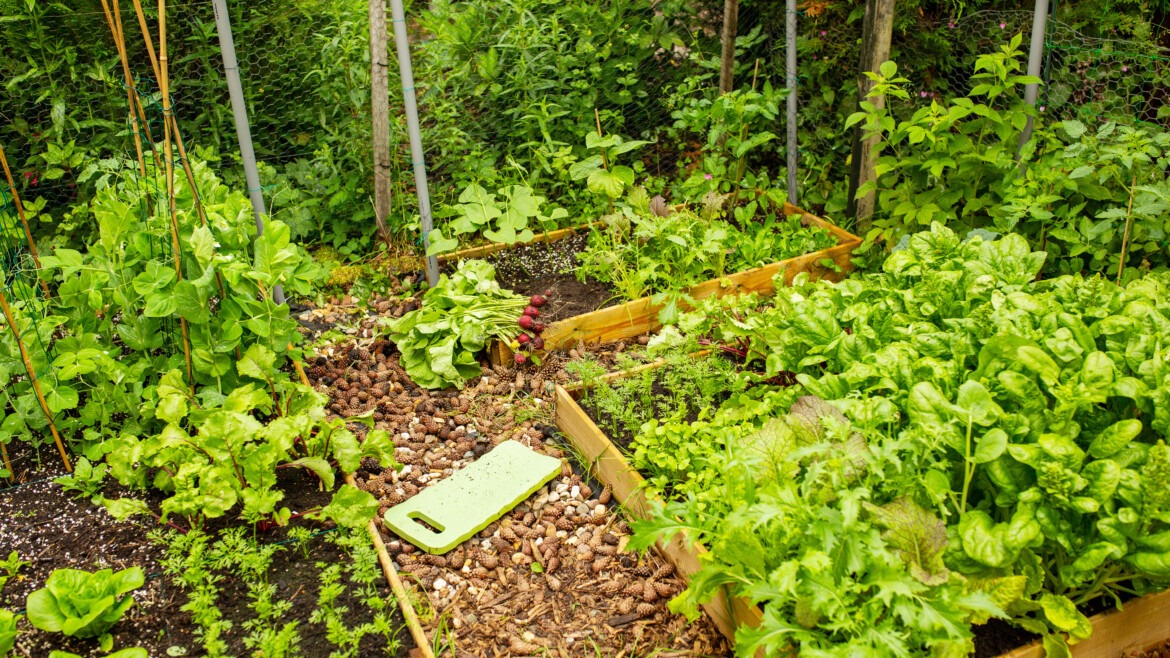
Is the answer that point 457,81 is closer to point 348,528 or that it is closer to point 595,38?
point 595,38

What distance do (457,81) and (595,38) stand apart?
34.3 inches

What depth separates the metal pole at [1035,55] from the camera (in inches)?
158

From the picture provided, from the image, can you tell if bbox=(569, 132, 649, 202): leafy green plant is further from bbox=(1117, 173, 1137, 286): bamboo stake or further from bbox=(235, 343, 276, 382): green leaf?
bbox=(1117, 173, 1137, 286): bamboo stake

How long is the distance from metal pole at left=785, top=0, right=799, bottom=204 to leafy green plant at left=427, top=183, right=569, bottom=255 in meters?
1.38

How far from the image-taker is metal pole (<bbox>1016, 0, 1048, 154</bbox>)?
402cm

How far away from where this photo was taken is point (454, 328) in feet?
12.9

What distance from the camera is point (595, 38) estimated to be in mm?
5336

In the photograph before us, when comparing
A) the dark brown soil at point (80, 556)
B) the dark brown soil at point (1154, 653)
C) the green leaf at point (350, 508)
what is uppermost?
the green leaf at point (350, 508)

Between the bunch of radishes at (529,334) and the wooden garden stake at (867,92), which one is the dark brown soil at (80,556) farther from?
the wooden garden stake at (867,92)

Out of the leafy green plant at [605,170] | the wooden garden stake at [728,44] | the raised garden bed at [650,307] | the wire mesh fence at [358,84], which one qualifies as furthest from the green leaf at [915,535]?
the wooden garden stake at [728,44]

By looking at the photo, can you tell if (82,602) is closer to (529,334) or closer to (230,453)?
(230,453)

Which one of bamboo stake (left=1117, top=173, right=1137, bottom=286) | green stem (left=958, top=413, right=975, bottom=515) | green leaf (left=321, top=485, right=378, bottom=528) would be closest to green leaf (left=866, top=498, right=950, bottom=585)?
green stem (left=958, top=413, right=975, bottom=515)

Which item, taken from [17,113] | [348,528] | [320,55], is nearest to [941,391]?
[348,528]

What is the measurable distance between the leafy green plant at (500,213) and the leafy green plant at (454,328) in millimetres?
310
